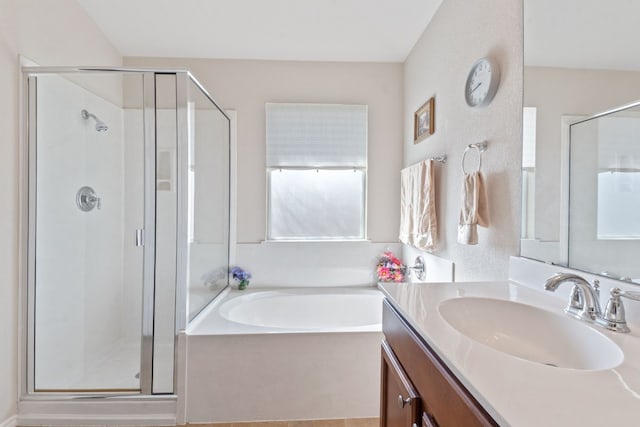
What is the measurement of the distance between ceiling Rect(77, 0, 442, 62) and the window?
0.45m

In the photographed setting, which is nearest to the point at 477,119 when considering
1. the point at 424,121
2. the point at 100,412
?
the point at 424,121

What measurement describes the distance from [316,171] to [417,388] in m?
2.03

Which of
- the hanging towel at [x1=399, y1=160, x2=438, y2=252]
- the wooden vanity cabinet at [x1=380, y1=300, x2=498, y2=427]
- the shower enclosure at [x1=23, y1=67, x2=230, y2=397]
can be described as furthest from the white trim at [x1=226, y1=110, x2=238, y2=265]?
the wooden vanity cabinet at [x1=380, y1=300, x2=498, y2=427]

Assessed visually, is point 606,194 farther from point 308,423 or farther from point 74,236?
point 74,236

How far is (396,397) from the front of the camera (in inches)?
39.2

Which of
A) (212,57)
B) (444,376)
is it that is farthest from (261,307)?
(212,57)

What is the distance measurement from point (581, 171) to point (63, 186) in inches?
104

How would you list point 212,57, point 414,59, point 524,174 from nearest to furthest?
point 524,174
point 414,59
point 212,57

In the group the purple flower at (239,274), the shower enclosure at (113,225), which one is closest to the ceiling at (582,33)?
the shower enclosure at (113,225)

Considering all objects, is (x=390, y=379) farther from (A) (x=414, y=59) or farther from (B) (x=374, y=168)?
(A) (x=414, y=59)

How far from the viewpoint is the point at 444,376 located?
2.18ft

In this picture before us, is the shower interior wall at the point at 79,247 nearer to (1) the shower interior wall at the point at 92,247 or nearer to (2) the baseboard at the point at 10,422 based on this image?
(1) the shower interior wall at the point at 92,247

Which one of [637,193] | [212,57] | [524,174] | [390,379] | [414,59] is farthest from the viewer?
[212,57]

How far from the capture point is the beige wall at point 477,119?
1.25 metres
